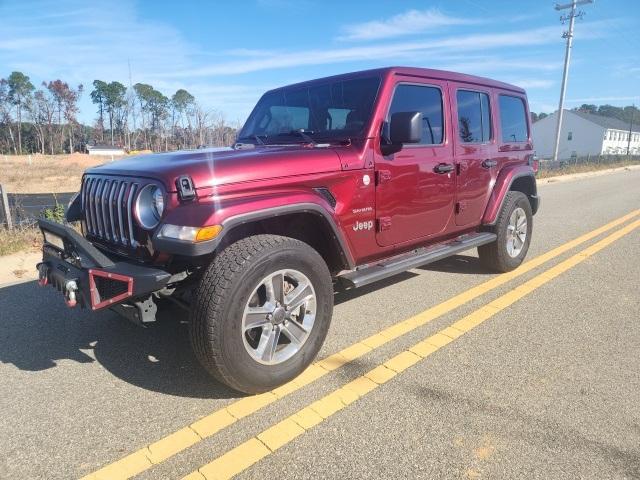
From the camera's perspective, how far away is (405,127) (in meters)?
3.25

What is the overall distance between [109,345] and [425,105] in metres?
3.25

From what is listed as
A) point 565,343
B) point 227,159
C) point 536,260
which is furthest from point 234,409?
point 536,260

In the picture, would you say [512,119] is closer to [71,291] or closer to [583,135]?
[71,291]

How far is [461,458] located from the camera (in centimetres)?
219

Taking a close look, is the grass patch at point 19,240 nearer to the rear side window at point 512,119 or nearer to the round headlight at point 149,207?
the round headlight at point 149,207

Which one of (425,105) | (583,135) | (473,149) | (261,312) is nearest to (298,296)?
(261,312)

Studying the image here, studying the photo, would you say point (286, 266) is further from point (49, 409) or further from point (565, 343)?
point (565, 343)

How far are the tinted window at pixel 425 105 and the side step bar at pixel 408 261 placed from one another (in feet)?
3.20

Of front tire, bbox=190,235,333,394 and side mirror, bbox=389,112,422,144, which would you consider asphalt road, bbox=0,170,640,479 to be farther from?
side mirror, bbox=389,112,422,144

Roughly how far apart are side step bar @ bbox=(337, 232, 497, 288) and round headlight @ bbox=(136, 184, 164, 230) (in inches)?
55.7

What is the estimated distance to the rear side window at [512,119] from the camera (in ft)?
16.4

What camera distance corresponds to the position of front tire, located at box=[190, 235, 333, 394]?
2.51 m

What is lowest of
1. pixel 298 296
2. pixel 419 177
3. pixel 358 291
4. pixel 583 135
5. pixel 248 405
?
pixel 248 405

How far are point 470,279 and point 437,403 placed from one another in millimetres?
2600
